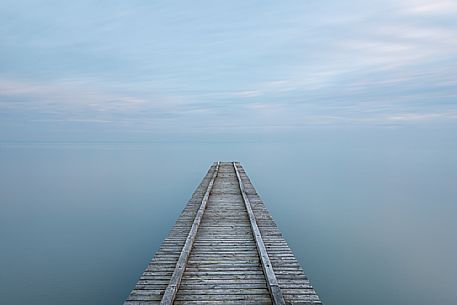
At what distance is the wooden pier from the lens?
4.68 m

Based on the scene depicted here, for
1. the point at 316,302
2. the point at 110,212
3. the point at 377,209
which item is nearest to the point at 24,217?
the point at 110,212

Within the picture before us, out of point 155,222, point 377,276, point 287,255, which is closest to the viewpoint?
point 287,255

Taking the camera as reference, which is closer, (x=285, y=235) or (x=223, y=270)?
(x=223, y=270)

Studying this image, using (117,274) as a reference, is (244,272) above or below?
above

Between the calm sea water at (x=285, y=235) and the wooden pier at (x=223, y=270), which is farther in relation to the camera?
the calm sea water at (x=285, y=235)

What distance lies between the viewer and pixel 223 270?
5652 millimetres

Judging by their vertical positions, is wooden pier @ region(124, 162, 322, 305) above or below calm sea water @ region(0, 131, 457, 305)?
above

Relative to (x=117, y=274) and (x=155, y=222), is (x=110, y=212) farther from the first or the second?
(x=117, y=274)

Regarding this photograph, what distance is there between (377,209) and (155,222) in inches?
564

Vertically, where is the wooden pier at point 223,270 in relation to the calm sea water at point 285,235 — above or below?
above

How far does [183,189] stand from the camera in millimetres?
28672

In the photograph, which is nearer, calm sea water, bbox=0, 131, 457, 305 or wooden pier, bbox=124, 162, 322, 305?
wooden pier, bbox=124, 162, 322, 305

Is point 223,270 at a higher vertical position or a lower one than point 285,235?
higher

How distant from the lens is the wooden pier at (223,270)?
4.68 metres
